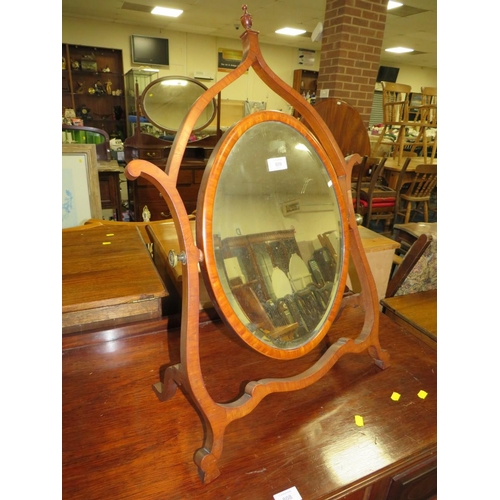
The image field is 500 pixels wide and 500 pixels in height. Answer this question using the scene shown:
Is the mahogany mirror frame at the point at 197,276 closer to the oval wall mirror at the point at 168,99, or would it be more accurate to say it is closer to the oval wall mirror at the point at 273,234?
the oval wall mirror at the point at 273,234

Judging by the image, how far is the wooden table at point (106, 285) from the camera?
819 mm

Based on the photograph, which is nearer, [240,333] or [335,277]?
[240,333]

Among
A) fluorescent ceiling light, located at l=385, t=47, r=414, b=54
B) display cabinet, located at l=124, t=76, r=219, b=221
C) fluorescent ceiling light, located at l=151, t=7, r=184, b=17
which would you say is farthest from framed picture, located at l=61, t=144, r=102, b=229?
fluorescent ceiling light, located at l=385, t=47, r=414, b=54

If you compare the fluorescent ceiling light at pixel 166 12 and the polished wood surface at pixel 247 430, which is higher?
the fluorescent ceiling light at pixel 166 12

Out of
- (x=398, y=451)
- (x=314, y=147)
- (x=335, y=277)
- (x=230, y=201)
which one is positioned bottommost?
(x=398, y=451)

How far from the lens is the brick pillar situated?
3.03 metres

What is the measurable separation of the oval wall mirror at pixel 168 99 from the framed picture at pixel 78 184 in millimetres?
1045

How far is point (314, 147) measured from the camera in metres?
0.75

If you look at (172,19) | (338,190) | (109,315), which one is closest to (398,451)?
(338,190)

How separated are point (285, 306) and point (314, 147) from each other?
33cm

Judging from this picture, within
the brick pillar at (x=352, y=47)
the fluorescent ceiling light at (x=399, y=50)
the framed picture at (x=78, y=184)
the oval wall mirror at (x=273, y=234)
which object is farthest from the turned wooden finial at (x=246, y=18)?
the fluorescent ceiling light at (x=399, y=50)

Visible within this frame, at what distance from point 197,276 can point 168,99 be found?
2.27 m

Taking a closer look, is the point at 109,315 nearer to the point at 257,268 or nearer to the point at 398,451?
the point at 257,268

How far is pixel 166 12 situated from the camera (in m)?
4.91
